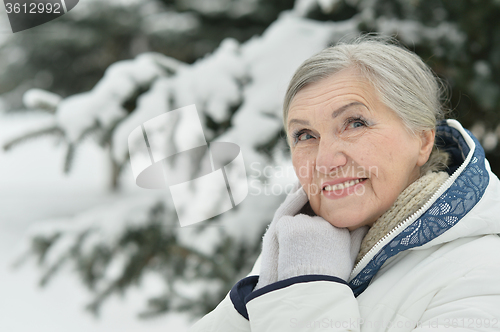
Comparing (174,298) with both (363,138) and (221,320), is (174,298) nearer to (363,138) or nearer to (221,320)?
(221,320)

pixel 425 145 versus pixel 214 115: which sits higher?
pixel 425 145

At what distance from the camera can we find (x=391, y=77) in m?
1.21

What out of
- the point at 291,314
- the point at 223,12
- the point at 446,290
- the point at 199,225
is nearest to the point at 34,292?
the point at 199,225

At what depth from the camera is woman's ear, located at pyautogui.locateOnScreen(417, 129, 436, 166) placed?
1.27 metres

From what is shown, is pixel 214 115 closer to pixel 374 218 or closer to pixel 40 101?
pixel 40 101

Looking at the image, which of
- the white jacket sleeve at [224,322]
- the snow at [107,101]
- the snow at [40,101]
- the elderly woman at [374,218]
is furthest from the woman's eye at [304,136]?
the snow at [40,101]

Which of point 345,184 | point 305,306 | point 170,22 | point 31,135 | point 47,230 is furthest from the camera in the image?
point 170,22

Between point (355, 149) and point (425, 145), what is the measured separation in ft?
0.92

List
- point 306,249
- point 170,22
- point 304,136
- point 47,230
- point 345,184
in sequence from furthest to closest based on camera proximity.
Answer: point 170,22 < point 47,230 < point 304,136 < point 345,184 < point 306,249

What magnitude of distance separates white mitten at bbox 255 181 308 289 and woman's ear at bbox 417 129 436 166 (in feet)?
1.28

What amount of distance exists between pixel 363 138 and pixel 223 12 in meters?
1.97

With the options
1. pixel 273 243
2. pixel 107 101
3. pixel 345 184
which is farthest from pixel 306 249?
pixel 107 101

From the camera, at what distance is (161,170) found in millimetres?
2193

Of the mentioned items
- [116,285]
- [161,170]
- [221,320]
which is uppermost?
[221,320]
